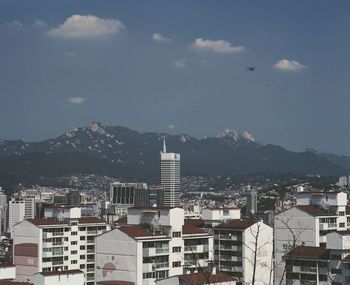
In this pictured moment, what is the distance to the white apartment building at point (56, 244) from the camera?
4141 cm

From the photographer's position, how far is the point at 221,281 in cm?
2992

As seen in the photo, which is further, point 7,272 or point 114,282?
point 7,272

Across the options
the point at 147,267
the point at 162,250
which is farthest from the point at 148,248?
the point at 162,250

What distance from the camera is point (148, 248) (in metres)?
33.6

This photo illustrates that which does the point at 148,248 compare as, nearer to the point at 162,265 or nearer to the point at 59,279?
the point at 162,265

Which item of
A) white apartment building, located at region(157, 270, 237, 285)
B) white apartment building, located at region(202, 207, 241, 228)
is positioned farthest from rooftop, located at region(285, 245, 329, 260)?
white apartment building, located at region(202, 207, 241, 228)

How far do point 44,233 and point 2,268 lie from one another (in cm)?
444

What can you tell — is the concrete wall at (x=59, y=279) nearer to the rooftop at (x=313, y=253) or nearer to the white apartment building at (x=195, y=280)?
the white apartment building at (x=195, y=280)

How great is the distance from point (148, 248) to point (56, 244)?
34.9ft

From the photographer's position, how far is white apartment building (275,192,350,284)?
1457 inches

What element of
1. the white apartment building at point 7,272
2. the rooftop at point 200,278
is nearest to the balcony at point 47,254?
the white apartment building at point 7,272

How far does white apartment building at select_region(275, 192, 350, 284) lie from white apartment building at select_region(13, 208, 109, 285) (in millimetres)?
11673

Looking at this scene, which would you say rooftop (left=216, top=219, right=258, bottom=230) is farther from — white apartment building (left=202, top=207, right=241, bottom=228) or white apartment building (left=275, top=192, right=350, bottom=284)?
white apartment building (left=202, top=207, right=241, bottom=228)

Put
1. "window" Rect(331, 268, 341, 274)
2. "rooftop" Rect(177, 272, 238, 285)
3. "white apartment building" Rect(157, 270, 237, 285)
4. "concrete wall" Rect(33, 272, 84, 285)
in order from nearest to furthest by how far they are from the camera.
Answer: "rooftop" Rect(177, 272, 238, 285), "white apartment building" Rect(157, 270, 237, 285), "window" Rect(331, 268, 341, 274), "concrete wall" Rect(33, 272, 84, 285)
